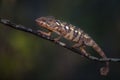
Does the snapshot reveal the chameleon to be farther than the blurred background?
No

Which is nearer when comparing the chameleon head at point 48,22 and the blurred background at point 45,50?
the chameleon head at point 48,22

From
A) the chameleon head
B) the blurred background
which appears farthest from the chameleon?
the blurred background

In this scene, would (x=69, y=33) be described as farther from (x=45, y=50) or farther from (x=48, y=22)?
(x=45, y=50)

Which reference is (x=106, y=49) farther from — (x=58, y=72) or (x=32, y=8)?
(x=32, y=8)

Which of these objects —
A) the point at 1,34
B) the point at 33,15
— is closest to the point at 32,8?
the point at 33,15

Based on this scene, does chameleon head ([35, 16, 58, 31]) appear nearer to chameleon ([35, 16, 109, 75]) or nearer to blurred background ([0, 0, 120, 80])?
chameleon ([35, 16, 109, 75])

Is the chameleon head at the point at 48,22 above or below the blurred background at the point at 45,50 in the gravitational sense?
below

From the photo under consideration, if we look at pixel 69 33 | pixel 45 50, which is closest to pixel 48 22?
pixel 69 33

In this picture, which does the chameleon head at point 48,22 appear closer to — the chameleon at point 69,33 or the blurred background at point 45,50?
the chameleon at point 69,33

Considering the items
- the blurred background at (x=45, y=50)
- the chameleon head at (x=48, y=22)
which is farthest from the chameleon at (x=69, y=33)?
the blurred background at (x=45, y=50)
